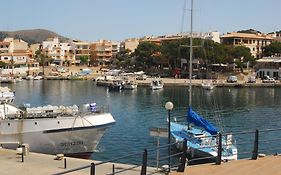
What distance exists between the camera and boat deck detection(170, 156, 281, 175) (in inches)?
357

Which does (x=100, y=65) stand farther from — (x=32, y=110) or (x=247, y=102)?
(x=32, y=110)

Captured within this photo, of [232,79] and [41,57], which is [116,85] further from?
[41,57]

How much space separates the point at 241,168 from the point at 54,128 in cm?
1422

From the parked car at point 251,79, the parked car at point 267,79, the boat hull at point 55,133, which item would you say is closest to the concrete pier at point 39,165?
the boat hull at point 55,133

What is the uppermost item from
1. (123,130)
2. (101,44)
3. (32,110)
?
(101,44)

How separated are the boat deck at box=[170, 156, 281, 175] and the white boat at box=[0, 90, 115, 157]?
1365 centimetres

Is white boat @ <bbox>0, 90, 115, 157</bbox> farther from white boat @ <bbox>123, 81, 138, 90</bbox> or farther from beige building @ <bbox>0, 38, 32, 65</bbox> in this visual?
beige building @ <bbox>0, 38, 32, 65</bbox>

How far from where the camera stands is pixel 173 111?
48.6m

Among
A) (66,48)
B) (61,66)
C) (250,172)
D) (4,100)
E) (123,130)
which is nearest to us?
Answer: (250,172)

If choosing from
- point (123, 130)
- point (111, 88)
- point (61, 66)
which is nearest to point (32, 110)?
point (123, 130)

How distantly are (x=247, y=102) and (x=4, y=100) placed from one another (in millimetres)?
41640

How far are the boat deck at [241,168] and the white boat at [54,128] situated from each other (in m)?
13.6

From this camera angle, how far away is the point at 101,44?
138250 mm

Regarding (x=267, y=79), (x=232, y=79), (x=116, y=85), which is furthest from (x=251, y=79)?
(x=116, y=85)
